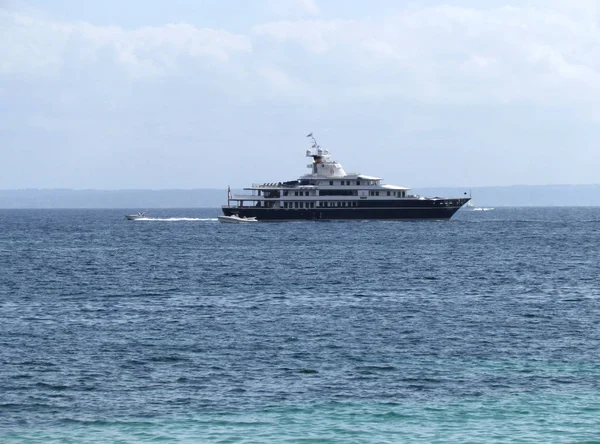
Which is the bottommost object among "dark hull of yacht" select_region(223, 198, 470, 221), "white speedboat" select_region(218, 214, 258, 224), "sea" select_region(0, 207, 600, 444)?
"sea" select_region(0, 207, 600, 444)

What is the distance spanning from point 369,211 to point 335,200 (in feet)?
21.3

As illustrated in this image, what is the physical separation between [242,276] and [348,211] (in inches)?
3676

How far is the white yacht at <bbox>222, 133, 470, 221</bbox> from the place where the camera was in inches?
6447

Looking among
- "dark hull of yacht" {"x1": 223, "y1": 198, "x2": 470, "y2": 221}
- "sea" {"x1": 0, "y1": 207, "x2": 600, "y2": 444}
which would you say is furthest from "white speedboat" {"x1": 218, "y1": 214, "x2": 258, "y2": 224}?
"sea" {"x1": 0, "y1": 207, "x2": 600, "y2": 444}

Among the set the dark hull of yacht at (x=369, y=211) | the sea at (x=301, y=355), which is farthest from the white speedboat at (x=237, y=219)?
the sea at (x=301, y=355)

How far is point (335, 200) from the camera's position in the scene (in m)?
165

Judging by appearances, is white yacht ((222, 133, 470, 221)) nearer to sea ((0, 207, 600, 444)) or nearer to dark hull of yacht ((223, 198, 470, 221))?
dark hull of yacht ((223, 198, 470, 221))

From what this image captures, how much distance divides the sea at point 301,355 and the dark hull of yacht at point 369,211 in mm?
85260

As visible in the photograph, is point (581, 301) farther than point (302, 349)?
Yes

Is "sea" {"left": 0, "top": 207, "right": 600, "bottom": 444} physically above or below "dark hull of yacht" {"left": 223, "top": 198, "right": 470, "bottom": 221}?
below

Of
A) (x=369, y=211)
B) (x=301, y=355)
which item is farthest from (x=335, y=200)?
(x=301, y=355)

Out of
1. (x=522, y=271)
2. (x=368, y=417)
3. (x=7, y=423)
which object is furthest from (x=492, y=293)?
(x=7, y=423)

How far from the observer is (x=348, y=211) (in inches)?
6496

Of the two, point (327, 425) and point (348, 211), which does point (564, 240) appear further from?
point (327, 425)
